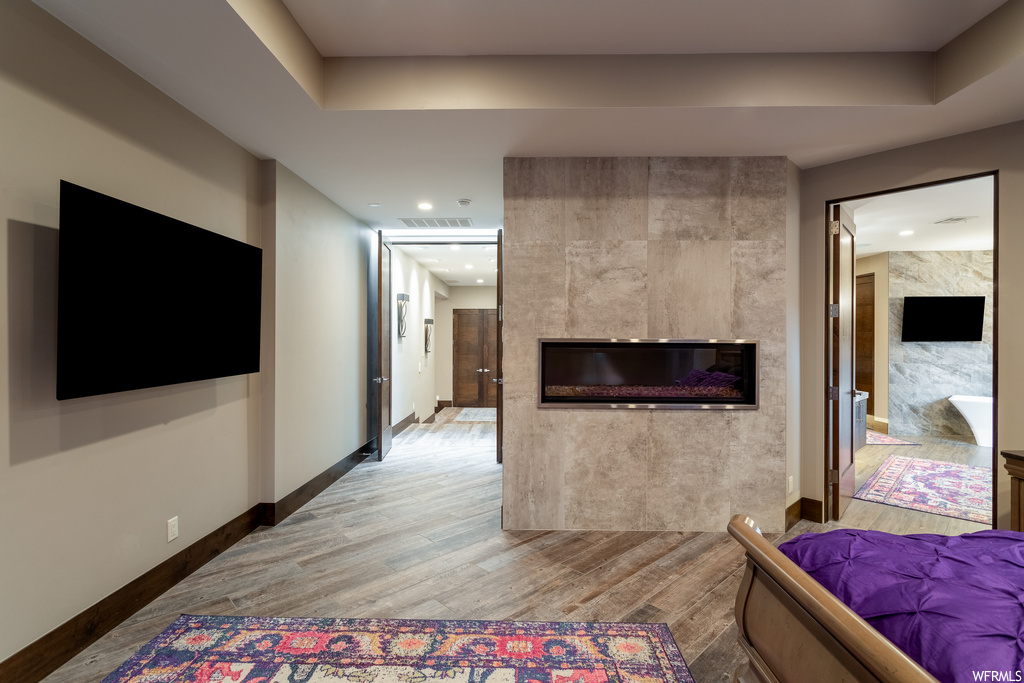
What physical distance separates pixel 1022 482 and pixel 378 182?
4.23m

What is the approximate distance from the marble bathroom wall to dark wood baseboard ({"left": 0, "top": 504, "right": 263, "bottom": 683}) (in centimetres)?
787

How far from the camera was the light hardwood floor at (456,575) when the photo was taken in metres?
2.07

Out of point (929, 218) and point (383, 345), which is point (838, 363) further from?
point (383, 345)

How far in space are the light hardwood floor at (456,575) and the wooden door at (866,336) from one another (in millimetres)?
3731

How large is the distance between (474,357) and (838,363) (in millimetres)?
6755

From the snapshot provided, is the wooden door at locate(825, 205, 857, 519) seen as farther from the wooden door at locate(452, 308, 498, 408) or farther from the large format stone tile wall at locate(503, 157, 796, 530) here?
the wooden door at locate(452, 308, 498, 408)

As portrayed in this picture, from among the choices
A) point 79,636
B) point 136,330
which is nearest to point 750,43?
point 136,330

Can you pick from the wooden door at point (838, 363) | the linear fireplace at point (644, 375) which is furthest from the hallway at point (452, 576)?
the wooden door at point (838, 363)

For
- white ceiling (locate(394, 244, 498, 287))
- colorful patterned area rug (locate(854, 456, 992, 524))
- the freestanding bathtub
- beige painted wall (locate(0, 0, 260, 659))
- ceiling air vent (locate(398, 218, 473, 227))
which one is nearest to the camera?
beige painted wall (locate(0, 0, 260, 659))

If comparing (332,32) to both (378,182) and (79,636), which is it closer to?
(378,182)

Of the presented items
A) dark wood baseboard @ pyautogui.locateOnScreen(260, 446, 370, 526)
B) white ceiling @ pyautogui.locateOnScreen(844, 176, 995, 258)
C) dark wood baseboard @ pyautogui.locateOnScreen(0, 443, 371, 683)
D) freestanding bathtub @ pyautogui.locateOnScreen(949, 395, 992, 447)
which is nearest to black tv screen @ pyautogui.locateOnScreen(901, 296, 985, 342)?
white ceiling @ pyautogui.locateOnScreen(844, 176, 995, 258)

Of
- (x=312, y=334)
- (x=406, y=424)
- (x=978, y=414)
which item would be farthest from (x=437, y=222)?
(x=978, y=414)

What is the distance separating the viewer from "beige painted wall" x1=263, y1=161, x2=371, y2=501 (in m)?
3.13

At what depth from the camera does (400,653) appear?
6.10ft
